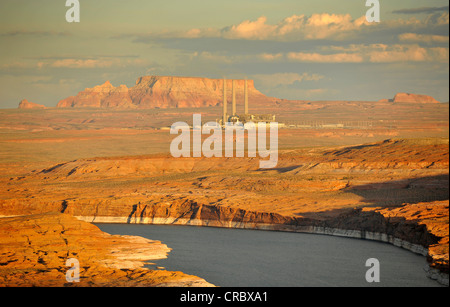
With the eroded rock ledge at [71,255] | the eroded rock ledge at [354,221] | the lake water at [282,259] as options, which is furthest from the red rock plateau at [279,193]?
the eroded rock ledge at [71,255]

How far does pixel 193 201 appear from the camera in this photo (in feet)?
247

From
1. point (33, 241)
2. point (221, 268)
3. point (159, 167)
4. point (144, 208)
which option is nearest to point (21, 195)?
point (144, 208)

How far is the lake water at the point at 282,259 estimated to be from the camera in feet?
157

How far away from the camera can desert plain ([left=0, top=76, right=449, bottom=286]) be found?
49.3m

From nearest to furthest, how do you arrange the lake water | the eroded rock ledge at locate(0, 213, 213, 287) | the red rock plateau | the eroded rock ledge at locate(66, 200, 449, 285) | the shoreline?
1. the eroded rock ledge at locate(0, 213, 213, 287)
2. the lake water
3. the shoreline
4. the eroded rock ledge at locate(66, 200, 449, 285)
5. the red rock plateau

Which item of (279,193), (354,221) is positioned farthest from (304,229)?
(279,193)

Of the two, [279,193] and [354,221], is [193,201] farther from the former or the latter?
[354,221]

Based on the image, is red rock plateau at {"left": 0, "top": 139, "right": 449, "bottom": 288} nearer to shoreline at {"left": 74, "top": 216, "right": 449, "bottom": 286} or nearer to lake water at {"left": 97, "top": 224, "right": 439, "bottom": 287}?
shoreline at {"left": 74, "top": 216, "right": 449, "bottom": 286}

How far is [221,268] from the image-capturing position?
51.7 metres

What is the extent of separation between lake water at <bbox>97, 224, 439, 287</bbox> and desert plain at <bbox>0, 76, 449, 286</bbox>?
64.8 inches

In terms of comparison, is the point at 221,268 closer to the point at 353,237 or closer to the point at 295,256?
the point at 295,256

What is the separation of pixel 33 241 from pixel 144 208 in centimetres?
2301

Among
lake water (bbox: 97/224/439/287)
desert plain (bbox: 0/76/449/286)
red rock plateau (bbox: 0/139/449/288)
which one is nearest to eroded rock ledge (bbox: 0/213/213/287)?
desert plain (bbox: 0/76/449/286)

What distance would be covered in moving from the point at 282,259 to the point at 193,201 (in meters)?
22.3
